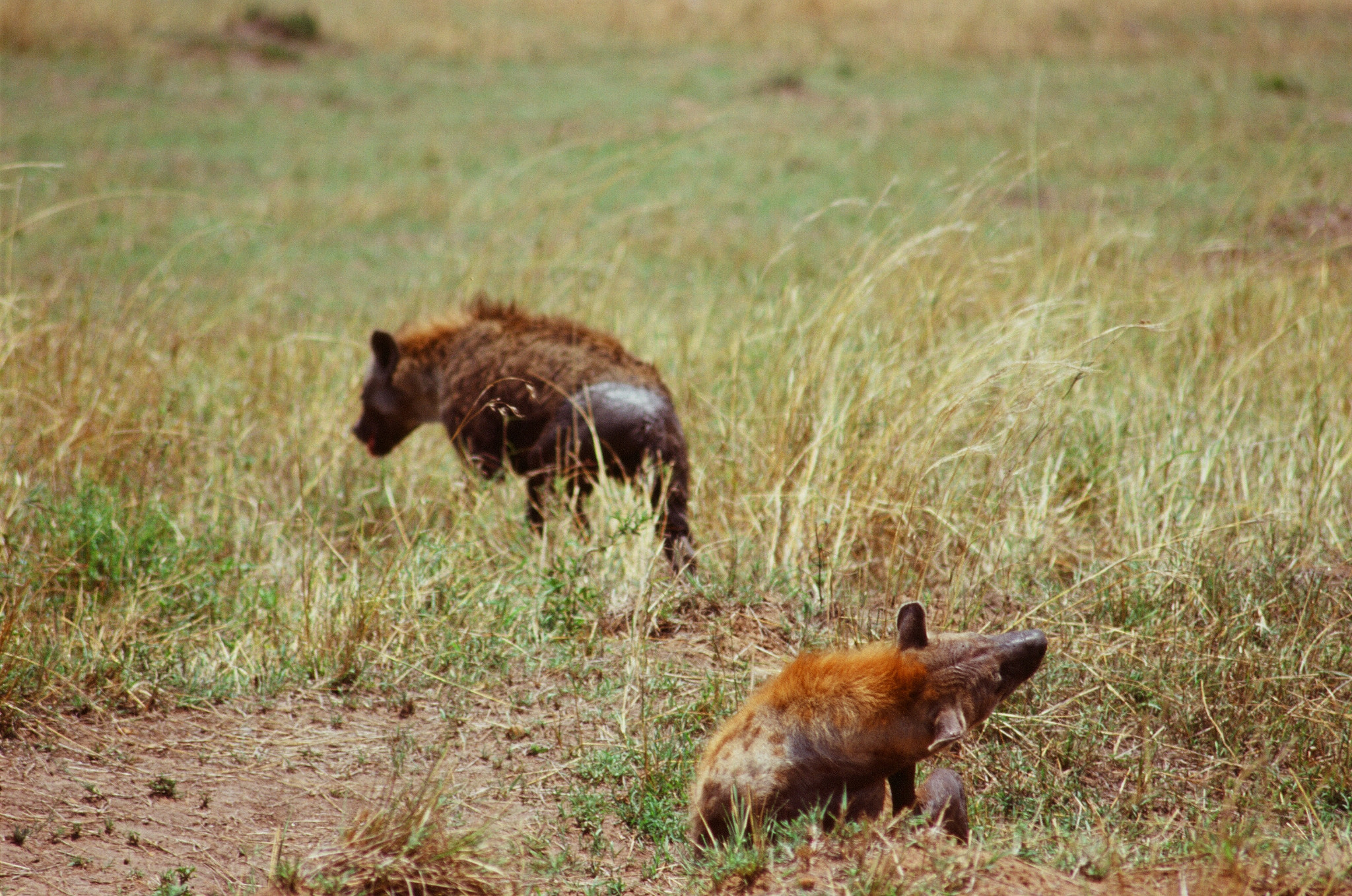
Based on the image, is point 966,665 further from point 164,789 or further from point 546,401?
point 546,401

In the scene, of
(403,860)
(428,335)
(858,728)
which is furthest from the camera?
(428,335)

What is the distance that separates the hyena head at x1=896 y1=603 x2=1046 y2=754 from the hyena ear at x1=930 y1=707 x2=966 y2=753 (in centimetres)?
5

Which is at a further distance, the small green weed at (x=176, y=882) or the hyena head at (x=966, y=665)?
the hyena head at (x=966, y=665)

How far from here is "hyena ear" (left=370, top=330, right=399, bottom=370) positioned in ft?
20.5

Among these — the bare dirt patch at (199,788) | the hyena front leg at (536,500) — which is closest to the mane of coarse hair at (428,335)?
the hyena front leg at (536,500)

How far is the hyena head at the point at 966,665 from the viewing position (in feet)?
11.1

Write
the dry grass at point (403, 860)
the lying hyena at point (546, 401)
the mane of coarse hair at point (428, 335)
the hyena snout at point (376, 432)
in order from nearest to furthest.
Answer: the dry grass at point (403, 860) < the lying hyena at point (546, 401) < the mane of coarse hair at point (428, 335) < the hyena snout at point (376, 432)

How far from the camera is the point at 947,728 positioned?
3225 mm

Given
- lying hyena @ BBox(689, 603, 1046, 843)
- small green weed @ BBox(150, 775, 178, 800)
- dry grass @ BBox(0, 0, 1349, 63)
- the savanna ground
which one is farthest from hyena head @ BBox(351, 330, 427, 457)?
dry grass @ BBox(0, 0, 1349, 63)

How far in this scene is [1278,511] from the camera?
5.14 meters

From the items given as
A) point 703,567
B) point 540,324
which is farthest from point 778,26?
point 703,567

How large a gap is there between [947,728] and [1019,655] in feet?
1.23

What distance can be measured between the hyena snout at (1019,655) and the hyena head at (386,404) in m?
3.74

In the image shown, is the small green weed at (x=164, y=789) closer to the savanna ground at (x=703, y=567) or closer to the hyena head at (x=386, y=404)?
the savanna ground at (x=703, y=567)
